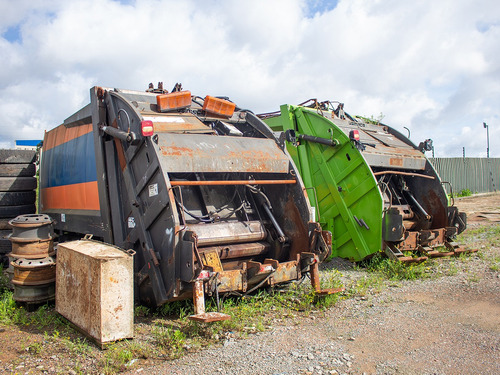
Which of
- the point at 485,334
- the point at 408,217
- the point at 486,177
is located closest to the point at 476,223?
the point at 408,217

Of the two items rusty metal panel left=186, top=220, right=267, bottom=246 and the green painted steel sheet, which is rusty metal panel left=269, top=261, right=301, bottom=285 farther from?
the green painted steel sheet

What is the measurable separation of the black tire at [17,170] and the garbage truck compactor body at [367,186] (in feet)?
12.6

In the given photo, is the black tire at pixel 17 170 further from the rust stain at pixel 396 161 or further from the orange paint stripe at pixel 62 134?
the rust stain at pixel 396 161

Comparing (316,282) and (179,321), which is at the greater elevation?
(316,282)

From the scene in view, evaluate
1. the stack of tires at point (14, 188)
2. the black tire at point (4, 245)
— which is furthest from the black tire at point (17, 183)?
the black tire at point (4, 245)

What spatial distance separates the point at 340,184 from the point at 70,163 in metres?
3.78

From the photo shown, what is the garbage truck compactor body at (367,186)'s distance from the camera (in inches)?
256

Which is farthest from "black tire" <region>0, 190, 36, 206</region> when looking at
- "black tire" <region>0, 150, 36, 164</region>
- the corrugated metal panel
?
the corrugated metal panel

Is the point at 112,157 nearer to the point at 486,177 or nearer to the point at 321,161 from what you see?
the point at 321,161

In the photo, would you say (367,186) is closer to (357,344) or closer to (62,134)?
(357,344)

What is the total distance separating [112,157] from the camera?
4.90 meters

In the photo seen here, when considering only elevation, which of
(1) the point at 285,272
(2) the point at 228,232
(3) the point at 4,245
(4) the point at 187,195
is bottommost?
(1) the point at 285,272

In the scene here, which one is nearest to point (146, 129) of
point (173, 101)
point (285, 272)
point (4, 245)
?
point (173, 101)

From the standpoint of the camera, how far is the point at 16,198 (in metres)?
6.64
